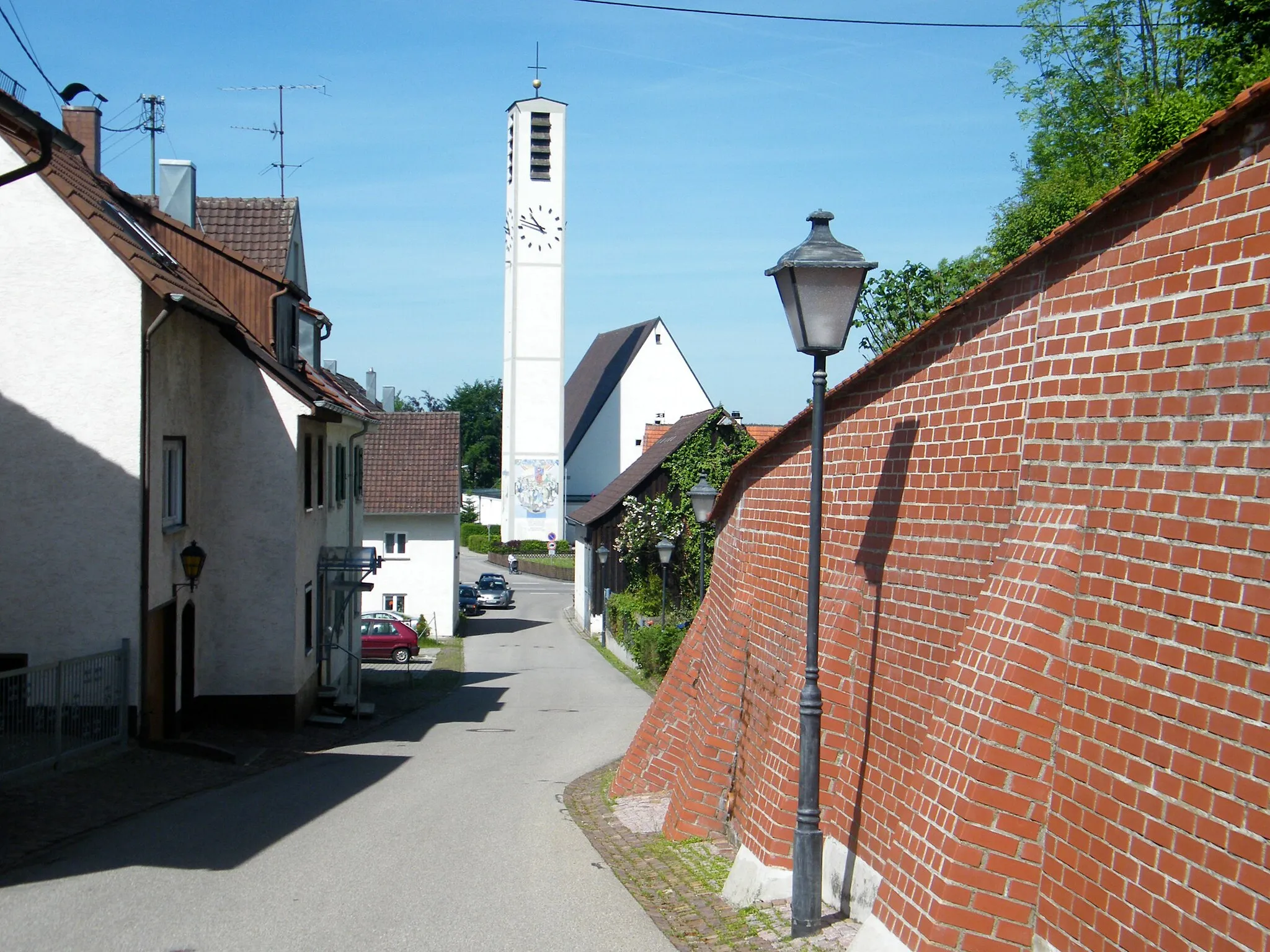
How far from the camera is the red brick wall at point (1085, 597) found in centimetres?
405

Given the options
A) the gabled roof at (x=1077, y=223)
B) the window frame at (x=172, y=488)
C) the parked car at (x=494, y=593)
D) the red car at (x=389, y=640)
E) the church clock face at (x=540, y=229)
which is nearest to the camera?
the gabled roof at (x=1077, y=223)

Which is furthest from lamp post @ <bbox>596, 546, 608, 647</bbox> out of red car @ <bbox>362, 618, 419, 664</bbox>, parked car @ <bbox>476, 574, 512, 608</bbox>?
parked car @ <bbox>476, 574, 512, 608</bbox>

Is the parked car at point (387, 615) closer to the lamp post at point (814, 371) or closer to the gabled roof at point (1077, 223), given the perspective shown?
the gabled roof at point (1077, 223)

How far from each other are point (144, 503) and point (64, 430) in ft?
4.37

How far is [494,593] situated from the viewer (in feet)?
182

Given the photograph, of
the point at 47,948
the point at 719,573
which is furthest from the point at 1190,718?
the point at 719,573

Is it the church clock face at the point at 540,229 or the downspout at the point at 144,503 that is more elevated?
the church clock face at the point at 540,229

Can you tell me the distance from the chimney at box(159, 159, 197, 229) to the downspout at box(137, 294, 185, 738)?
25.2ft

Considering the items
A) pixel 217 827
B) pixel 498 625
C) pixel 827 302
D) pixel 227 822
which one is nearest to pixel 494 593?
pixel 498 625

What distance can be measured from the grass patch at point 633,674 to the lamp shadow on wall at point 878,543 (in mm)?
17425

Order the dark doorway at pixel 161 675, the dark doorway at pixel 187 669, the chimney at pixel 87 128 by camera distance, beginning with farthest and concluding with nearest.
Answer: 1. the chimney at pixel 87 128
2. the dark doorway at pixel 187 669
3. the dark doorway at pixel 161 675

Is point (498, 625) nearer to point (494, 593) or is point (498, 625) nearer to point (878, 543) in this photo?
point (494, 593)

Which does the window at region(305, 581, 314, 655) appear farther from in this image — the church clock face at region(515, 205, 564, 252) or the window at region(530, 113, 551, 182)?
the window at region(530, 113, 551, 182)

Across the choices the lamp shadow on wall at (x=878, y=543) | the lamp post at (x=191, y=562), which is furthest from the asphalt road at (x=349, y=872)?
the lamp post at (x=191, y=562)
